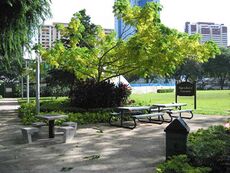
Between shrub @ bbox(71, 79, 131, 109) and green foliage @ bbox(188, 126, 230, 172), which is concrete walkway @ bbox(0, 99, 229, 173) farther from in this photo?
shrub @ bbox(71, 79, 131, 109)

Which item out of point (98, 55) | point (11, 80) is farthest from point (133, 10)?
point (11, 80)

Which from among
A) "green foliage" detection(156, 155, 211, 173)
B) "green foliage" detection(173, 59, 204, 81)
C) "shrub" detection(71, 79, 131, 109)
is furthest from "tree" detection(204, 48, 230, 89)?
"green foliage" detection(156, 155, 211, 173)

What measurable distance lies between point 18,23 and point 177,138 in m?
4.00

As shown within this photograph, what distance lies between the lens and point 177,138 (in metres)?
6.48

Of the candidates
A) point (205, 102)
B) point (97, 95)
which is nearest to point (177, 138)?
point (97, 95)

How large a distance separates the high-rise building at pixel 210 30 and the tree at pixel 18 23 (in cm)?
9552

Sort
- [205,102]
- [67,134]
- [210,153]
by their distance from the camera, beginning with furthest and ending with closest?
[205,102], [67,134], [210,153]

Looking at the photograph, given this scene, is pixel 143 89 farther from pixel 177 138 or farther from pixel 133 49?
pixel 177 138

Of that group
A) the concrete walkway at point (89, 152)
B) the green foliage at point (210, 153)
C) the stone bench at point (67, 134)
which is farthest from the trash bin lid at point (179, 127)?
the stone bench at point (67, 134)

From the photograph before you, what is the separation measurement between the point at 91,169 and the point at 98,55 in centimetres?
1046

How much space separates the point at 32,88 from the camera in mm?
46594

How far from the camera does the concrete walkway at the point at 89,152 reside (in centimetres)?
673

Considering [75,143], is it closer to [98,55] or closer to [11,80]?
[98,55]

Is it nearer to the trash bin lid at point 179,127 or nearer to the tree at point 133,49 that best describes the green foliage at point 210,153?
the trash bin lid at point 179,127
